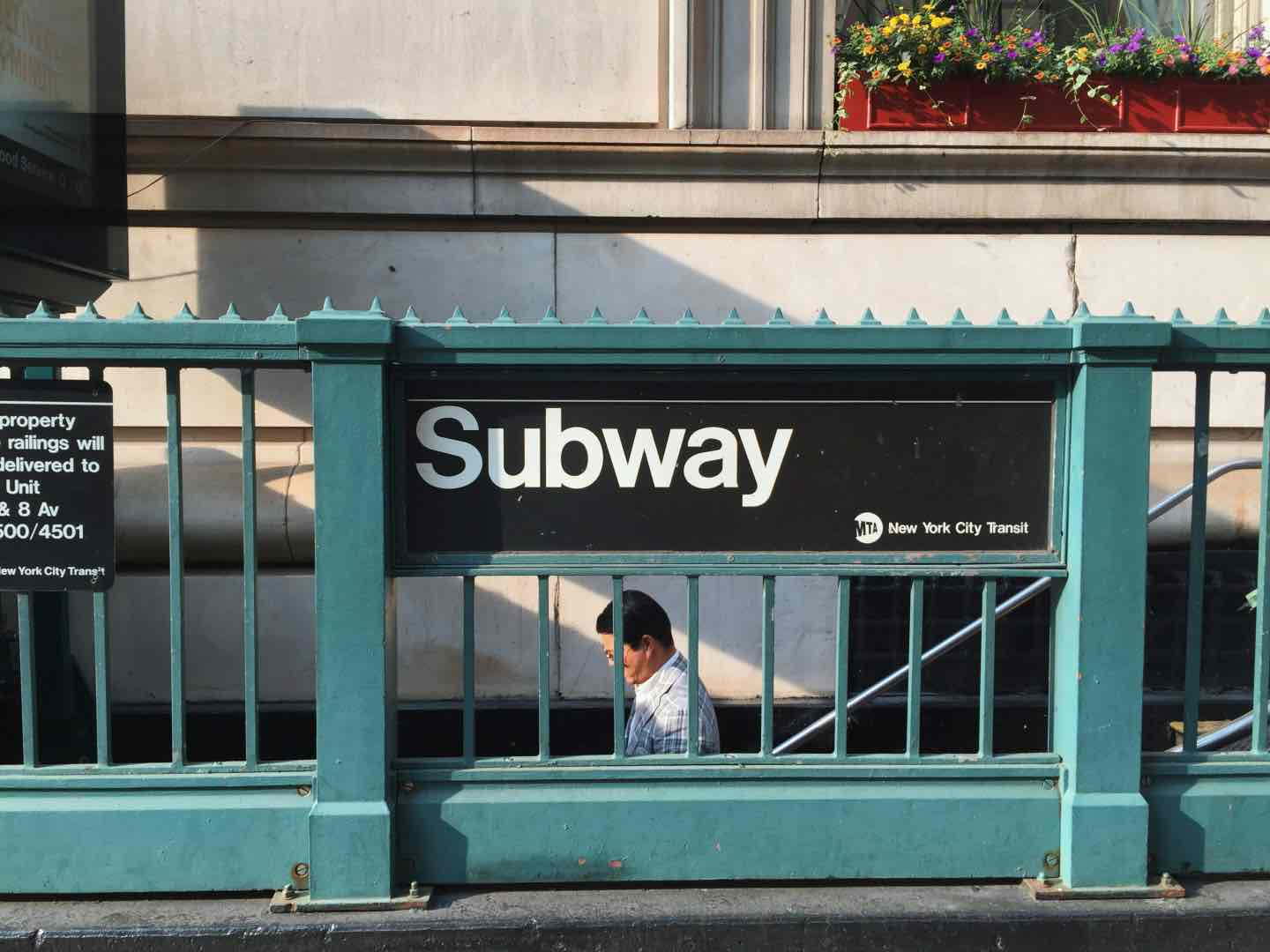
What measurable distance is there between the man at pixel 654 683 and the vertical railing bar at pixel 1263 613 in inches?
66.4

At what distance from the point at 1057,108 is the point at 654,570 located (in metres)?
4.57

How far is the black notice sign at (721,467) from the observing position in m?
3.17

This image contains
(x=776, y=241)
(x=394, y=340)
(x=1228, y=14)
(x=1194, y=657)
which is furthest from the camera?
(x=1228, y=14)

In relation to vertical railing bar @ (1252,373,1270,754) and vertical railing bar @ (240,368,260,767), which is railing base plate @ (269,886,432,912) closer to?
vertical railing bar @ (240,368,260,767)

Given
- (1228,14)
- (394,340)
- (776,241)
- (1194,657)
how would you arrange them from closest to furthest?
(394,340)
(1194,657)
(776,241)
(1228,14)

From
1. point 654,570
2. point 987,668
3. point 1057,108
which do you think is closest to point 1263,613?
point 987,668

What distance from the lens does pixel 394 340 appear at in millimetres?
3070

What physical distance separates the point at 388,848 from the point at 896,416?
6.34 ft

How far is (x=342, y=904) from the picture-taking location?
3.05m

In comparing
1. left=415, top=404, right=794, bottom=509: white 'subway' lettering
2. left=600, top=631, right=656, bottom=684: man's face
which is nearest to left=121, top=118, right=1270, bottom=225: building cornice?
left=600, top=631, right=656, bottom=684: man's face

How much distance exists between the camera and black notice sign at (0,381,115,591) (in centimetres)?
309

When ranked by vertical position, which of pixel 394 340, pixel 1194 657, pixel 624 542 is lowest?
pixel 1194 657

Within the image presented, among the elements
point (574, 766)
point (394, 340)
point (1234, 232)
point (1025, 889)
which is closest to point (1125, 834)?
point (1025, 889)

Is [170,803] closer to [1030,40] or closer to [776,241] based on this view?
[776,241]
